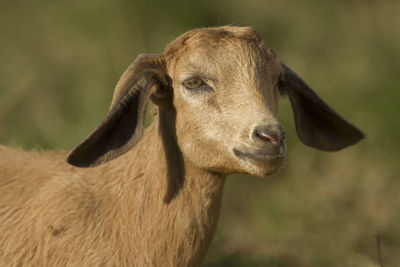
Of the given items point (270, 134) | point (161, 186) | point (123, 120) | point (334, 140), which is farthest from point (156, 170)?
point (334, 140)

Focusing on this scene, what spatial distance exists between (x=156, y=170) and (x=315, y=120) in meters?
1.43

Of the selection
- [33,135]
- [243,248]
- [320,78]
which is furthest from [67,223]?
[320,78]

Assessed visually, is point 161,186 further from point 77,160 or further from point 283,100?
point 283,100

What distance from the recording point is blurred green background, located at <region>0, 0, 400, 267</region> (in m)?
9.20

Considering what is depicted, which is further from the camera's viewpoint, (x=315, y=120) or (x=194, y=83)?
(x=315, y=120)

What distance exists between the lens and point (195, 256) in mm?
6379

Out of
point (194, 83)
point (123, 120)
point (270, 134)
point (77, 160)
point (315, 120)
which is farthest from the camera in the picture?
point (315, 120)

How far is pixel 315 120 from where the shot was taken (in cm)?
700

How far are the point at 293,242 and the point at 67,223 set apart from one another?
11.5ft

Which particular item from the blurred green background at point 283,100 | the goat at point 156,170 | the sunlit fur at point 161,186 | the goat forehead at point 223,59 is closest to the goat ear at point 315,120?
the goat at point 156,170

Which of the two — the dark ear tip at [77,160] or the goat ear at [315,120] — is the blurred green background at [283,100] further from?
the dark ear tip at [77,160]

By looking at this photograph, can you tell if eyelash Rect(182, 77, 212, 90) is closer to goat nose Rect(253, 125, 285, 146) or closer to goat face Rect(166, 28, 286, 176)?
goat face Rect(166, 28, 286, 176)

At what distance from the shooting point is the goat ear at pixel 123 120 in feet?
19.0

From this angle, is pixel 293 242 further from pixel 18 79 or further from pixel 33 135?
pixel 18 79
